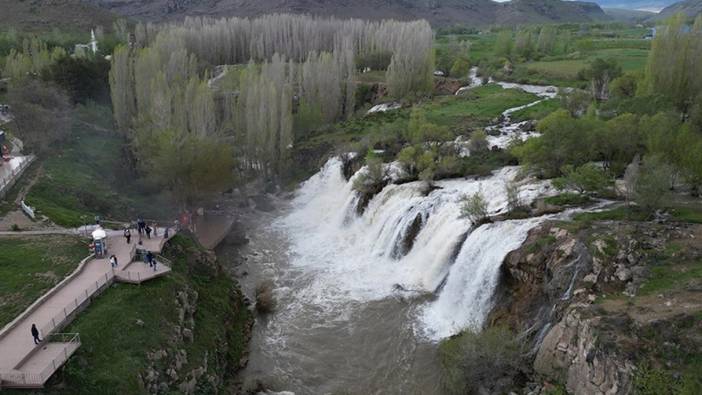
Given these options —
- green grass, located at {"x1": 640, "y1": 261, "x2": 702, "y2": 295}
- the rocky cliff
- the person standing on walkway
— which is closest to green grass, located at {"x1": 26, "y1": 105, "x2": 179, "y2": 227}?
the person standing on walkway

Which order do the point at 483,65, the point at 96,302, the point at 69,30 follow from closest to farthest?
the point at 96,302, the point at 483,65, the point at 69,30

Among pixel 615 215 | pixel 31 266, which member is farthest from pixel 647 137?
pixel 31 266

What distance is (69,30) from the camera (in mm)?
115375

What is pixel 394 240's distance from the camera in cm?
3503

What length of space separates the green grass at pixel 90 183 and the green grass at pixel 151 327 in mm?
9215

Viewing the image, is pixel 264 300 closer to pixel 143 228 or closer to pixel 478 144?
pixel 143 228

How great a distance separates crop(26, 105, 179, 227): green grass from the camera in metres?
36.4

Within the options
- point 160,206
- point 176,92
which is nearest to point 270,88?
point 176,92

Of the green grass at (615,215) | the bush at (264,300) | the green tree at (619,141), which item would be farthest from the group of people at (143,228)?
the green tree at (619,141)

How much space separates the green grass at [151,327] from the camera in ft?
64.7

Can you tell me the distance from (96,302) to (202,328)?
16.1 feet

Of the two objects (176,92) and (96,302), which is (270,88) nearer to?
(176,92)

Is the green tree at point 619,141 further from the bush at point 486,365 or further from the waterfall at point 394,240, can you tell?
the bush at point 486,365

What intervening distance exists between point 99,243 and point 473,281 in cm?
1870
